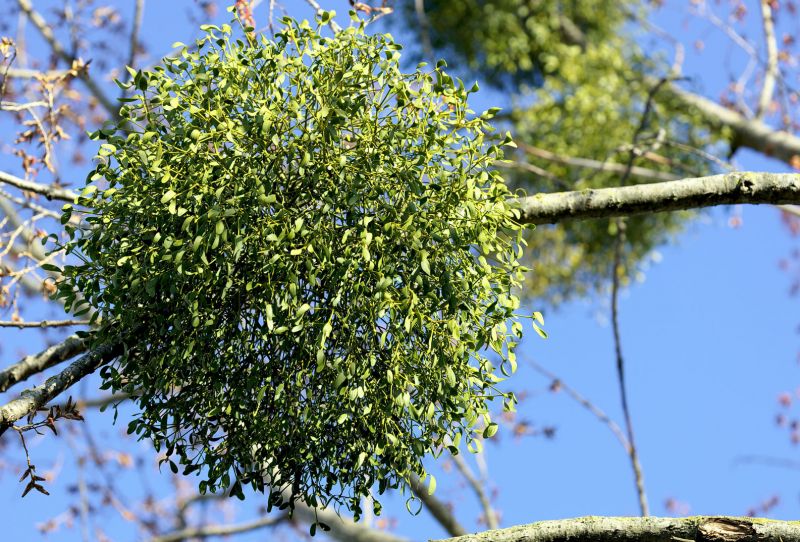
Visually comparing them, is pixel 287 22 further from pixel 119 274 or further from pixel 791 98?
pixel 791 98

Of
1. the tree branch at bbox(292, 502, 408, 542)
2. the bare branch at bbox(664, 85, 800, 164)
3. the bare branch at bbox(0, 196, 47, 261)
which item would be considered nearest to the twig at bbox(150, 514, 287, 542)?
the tree branch at bbox(292, 502, 408, 542)

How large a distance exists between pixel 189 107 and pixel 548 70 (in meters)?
7.09

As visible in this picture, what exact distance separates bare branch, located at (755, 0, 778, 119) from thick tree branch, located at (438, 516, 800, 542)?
5.24 m

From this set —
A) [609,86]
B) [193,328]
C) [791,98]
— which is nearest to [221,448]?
[193,328]

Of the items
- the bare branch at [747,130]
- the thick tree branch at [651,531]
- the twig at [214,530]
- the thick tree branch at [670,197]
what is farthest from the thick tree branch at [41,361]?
the bare branch at [747,130]

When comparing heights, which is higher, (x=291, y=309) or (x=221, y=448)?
(x=291, y=309)

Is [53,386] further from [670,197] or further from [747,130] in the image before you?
[747,130]

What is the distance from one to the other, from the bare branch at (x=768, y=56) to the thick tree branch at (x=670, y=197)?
4.33 m

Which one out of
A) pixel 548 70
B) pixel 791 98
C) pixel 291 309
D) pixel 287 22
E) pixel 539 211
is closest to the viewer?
pixel 291 309

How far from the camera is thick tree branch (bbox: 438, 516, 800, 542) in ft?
7.78

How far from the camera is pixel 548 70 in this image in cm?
921

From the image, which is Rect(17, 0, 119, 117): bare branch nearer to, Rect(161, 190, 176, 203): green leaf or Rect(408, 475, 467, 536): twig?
Rect(408, 475, 467, 536): twig

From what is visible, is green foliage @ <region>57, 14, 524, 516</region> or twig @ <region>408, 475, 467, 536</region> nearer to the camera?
green foliage @ <region>57, 14, 524, 516</region>

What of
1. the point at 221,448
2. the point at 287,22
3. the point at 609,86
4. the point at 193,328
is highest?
the point at 609,86
